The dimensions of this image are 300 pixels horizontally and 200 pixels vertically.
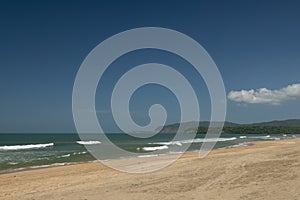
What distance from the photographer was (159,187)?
11.6m

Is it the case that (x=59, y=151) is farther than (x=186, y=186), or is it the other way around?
(x=59, y=151)

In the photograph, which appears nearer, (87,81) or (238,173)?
(87,81)

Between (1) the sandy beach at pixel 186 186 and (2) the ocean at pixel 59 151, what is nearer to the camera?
(1) the sandy beach at pixel 186 186

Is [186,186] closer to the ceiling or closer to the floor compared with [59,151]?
closer to the floor

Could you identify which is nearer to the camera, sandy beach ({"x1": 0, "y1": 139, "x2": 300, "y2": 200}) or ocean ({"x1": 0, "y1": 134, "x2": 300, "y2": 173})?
sandy beach ({"x1": 0, "y1": 139, "x2": 300, "y2": 200})

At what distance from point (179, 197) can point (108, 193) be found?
225 centimetres

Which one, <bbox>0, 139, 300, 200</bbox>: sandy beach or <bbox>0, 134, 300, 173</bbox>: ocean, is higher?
<bbox>0, 134, 300, 173</bbox>: ocean

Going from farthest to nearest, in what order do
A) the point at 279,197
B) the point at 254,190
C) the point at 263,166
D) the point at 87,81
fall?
1. the point at 263,166
2. the point at 87,81
3. the point at 254,190
4. the point at 279,197

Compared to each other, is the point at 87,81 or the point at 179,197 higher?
the point at 87,81

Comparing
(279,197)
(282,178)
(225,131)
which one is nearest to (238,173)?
(282,178)

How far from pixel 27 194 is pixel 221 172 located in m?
7.25

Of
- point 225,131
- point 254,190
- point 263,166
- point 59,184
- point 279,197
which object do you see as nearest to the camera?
point 279,197

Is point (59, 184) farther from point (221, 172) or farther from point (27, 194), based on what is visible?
point (221, 172)

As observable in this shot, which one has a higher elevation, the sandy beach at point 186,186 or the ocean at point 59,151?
the ocean at point 59,151
